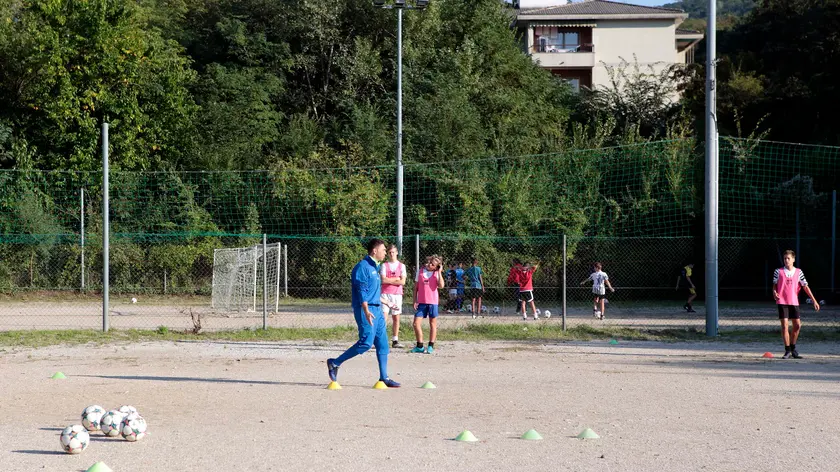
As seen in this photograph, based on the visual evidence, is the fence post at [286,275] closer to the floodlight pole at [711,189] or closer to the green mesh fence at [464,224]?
the green mesh fence at [464,224]

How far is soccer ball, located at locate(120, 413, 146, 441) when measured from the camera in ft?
25.7

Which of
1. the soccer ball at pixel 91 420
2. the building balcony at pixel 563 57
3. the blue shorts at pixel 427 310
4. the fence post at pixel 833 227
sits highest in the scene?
the building balcony at pixel 563 57

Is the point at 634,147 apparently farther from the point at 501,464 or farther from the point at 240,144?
the point at 501,464

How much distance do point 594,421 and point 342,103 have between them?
1245 inches

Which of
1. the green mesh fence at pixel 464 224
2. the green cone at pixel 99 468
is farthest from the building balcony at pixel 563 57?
the green cone at pixel 99 468

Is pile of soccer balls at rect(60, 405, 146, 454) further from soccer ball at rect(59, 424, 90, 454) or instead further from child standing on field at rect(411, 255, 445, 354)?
child standing on field at rect(411, 255, 445, 354)

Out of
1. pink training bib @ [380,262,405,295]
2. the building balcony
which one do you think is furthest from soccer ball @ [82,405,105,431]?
the building balcony

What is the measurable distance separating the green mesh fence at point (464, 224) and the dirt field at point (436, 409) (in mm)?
10890

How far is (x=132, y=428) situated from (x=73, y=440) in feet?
2.02

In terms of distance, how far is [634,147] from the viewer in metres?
29.5

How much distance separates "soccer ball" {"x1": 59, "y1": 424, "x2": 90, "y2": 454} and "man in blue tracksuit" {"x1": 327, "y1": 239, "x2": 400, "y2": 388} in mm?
4132

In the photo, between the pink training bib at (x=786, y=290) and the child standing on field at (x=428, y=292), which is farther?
the child standing on field at (x=428, y=292)

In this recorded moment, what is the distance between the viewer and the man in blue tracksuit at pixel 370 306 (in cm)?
1097

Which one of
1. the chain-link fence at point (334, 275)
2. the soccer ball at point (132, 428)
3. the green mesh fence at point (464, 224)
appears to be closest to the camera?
the soccer ball at point (132, 428)
